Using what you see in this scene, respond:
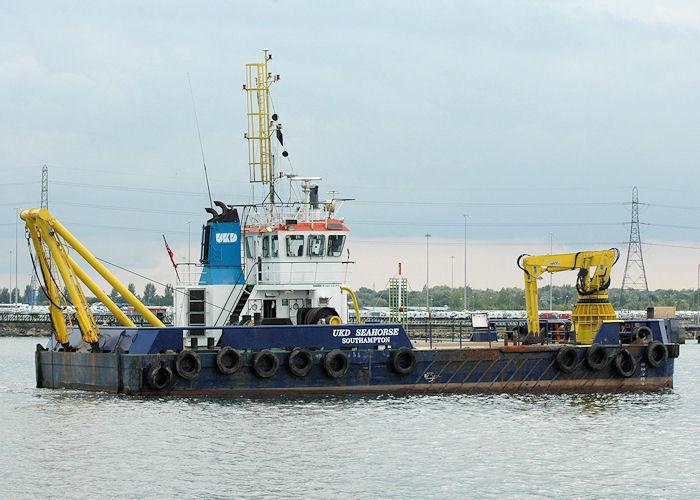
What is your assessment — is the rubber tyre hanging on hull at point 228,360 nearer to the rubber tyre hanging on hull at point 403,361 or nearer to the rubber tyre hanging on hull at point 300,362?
the rubber tyre hanging on hull at point 300,362

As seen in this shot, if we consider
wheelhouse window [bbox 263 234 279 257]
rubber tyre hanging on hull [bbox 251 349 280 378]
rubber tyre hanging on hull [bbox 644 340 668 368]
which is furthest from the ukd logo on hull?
rubber tyre hanging on hull [bbox 644 340 668 368]

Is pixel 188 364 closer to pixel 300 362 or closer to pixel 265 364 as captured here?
pixel 265 364

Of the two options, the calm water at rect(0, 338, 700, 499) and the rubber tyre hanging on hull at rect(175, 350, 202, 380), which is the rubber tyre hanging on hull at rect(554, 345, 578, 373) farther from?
the rubber tyre hanging on hull at rect(175, 350, 202, 380)

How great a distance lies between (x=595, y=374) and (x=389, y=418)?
298 inches

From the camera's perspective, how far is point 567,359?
2828cm

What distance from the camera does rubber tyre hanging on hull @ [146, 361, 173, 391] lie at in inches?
989

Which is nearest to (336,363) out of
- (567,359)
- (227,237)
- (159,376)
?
(159,376)

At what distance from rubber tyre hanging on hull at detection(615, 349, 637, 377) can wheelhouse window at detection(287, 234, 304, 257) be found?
364 inches

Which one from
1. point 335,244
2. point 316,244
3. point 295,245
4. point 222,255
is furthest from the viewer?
point 335,244

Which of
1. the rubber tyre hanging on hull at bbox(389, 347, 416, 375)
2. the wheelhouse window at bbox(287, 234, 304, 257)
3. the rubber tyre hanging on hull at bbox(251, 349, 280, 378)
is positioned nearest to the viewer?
the rubber tyre hanging on hull at bbox(251, 349, 280, 378)

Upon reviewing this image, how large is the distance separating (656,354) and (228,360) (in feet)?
39.8

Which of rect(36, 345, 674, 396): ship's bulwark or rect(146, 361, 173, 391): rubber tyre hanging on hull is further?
rect(36, 345, 674, 396): ship's bulwark

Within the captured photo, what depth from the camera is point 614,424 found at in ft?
78.2

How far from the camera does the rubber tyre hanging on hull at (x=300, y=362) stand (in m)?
26.0
